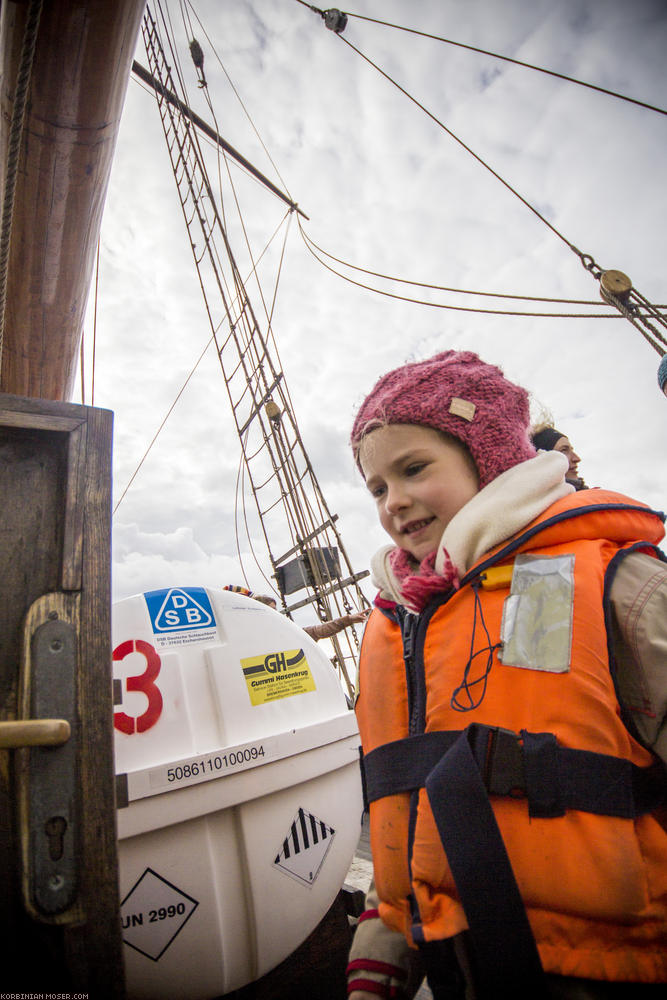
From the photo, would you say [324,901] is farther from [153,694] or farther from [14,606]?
[14,606]

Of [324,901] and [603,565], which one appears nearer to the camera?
[603,565]

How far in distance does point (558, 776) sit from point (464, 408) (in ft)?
2.94

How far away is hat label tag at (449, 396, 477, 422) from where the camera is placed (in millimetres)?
1287

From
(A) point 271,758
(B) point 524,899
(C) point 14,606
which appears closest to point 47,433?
(C) point 14,606

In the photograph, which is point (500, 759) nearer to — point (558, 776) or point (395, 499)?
point (558, 776)

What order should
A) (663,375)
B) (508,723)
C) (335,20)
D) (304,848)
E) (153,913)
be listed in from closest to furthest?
1. (508,723)
2. (153,913)
3. (304,848)
4. (663,375)
5. (335,20)

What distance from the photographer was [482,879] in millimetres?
801

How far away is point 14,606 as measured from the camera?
2.48 ft

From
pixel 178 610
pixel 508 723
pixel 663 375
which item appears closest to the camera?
pixel 508 723

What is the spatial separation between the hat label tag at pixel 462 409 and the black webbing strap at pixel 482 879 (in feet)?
2.68

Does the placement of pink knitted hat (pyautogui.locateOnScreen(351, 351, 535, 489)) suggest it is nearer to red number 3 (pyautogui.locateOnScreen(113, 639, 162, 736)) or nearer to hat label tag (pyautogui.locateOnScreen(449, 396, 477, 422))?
hat label tag (pyautogui.locateOnScreen(449, 396, 477, 422))

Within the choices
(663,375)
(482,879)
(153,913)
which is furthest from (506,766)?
(663,375)

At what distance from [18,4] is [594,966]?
8.26ft

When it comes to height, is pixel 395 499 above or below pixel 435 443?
below
